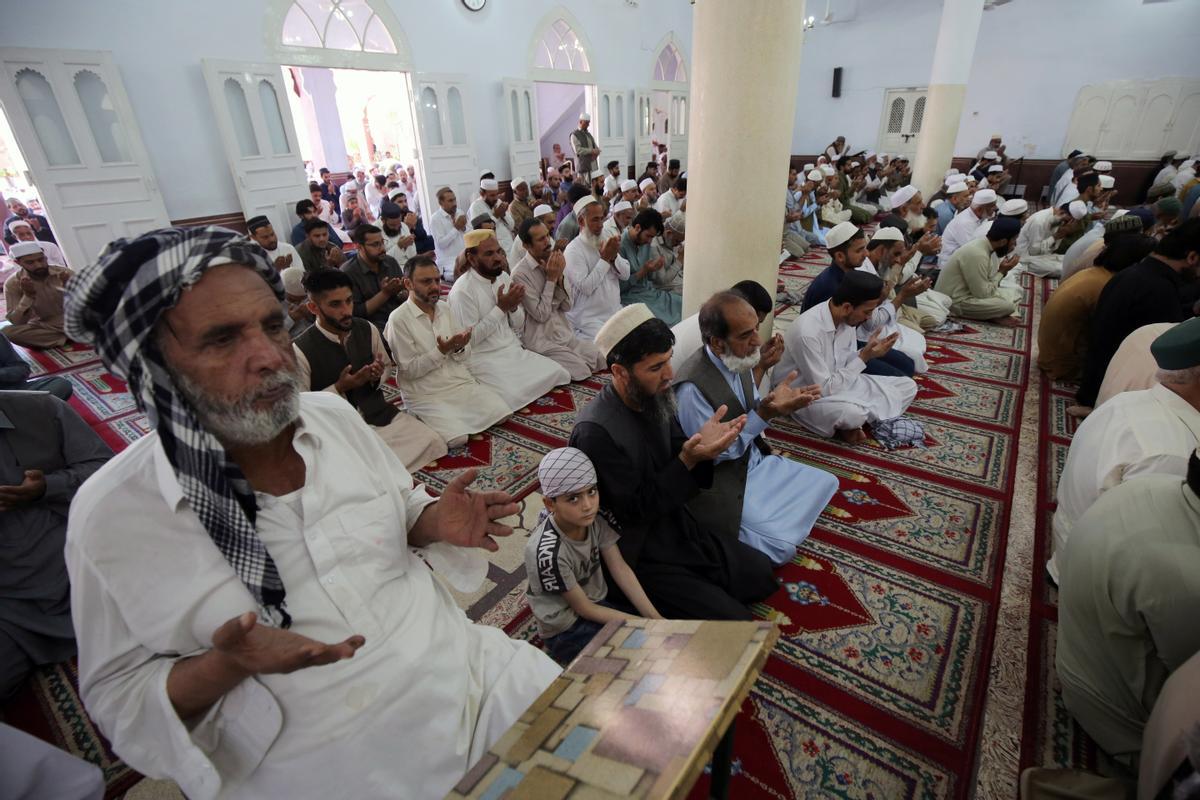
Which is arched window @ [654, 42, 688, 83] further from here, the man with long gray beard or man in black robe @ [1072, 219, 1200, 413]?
the man with long gray beard

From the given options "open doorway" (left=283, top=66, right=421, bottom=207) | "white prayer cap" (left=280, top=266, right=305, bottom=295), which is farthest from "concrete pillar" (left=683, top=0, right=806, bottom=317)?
"open doorway" (left=283, top=66, right=421, bottom=207)

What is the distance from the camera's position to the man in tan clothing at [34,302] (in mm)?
4945

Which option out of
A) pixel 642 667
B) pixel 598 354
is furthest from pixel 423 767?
pixel 598 354

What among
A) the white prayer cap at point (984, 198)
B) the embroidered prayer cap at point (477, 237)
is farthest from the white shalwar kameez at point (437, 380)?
the white prayer cap at point (984, 198)

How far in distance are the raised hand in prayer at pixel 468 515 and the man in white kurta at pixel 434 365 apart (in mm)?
2256

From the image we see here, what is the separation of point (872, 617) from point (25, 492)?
9.88ft

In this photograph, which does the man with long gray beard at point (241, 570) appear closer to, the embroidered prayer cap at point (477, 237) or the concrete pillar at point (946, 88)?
the embroidered prayer cap at point (477, 237)

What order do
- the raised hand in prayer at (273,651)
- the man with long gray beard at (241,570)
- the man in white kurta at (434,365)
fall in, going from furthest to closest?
the man in white kurta at (434,365)
the man with long gray beard at (241,570)
the raised hand in prayer at (273,651)

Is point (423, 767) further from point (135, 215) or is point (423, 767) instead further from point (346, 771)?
point (135, 215)

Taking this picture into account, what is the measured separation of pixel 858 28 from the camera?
13.4 m

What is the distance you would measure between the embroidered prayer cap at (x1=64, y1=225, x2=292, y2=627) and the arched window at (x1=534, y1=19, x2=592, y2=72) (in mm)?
9827

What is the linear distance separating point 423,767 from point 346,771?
15cm

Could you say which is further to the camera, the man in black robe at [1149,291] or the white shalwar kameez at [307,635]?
the man in black robe at [1149,291]

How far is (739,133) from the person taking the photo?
10.4ft
